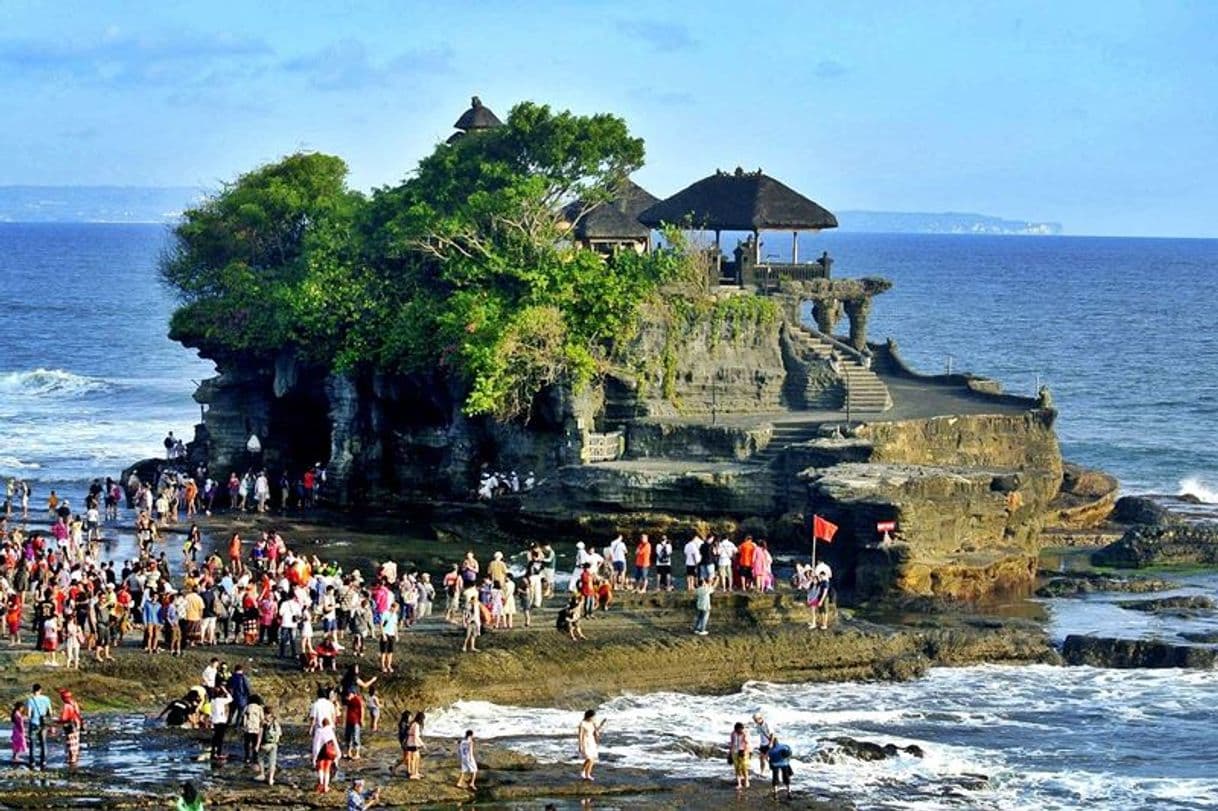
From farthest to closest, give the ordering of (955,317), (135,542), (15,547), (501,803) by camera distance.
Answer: (955,317)
(135,542)
(15,547)
(501,803)

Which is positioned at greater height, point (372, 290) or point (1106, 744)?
point (372, 290)

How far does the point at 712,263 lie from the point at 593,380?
612 cm

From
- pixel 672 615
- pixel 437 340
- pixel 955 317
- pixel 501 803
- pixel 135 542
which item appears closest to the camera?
pixel 501 803

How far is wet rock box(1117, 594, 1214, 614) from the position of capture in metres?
44.2

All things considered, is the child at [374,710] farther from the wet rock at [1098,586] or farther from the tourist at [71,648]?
the wet rock at [1098,586]

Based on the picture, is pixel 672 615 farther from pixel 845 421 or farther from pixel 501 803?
pixel 845 421

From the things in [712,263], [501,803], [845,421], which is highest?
[712,263]

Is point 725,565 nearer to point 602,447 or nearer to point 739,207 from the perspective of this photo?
point 602,447

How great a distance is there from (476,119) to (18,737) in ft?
119

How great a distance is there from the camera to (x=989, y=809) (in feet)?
99.8

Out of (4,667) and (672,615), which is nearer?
(4,667)

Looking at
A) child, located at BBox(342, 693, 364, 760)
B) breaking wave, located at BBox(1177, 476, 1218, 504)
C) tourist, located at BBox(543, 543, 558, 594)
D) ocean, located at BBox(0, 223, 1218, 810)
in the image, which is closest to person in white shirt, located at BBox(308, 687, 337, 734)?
child, located at BBox(342, 693, 364, 760)

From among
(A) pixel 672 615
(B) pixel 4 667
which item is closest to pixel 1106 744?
(A) pixel 672 615

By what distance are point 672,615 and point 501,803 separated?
9.83 m
